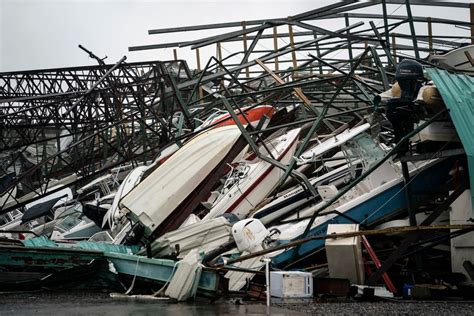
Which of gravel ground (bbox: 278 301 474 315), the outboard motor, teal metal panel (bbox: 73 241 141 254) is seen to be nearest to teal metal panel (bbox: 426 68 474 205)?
the outboard motor

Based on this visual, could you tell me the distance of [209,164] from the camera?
15539 millimetres

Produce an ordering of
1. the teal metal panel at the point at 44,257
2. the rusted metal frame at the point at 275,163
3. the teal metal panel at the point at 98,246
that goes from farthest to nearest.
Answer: the rusted metal frame at the point at 275,163 < the teal metal panel at the point at 98,246 < the teal metal panel at the point at 44,257

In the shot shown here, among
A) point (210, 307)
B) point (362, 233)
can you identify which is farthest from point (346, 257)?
point (210, 307)

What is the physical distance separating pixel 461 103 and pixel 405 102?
2.60ft

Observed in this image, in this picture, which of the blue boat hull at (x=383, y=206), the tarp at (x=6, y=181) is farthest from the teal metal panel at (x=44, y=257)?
the tarp at (x=6, y=181)

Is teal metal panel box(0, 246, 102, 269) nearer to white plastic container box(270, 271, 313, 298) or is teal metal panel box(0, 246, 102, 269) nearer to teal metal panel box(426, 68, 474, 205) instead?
white plastic container box(270, 271, 313, 298)

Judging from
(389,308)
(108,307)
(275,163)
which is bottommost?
(389,308)

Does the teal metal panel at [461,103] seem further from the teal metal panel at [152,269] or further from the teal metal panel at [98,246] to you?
the teal metal panel at [98,246]

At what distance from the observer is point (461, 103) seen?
11.0 metres

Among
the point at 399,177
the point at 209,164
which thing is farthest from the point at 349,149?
the point at 209,164

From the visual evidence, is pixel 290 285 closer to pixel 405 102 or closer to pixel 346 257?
pixel 346 257

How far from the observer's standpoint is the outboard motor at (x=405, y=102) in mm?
11305

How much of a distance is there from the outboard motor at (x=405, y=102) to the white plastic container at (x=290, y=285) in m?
2.43

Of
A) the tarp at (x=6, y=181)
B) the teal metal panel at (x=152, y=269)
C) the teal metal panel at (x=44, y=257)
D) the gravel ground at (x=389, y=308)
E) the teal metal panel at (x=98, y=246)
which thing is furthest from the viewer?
the tarp at (x=6, y=181)
